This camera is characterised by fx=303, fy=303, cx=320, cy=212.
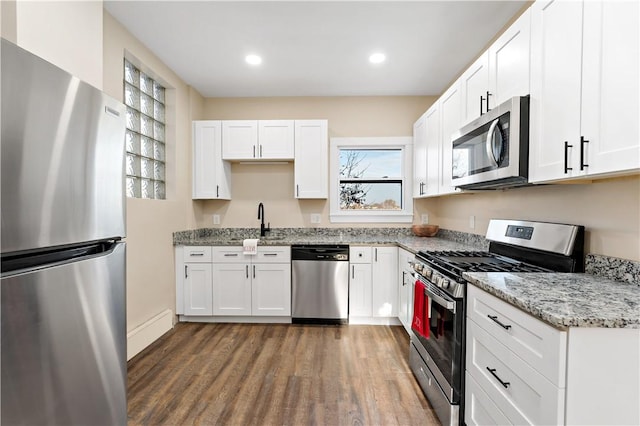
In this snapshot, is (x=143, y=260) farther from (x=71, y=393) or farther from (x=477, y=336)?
(x=477, y=336)

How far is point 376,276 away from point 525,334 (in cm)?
215

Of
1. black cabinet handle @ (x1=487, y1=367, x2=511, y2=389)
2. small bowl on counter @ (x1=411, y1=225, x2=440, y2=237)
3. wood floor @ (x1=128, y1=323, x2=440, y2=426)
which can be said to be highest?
small bowl on counter @ (x1=411, y1=225, x2=440, y2=237)

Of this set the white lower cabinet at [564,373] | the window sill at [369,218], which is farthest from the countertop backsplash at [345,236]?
the white lower cabinet at [564,373]

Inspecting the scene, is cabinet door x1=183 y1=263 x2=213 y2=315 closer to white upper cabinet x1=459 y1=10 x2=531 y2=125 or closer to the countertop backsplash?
the countertop backsplash

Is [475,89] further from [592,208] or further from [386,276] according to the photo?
[386,276]

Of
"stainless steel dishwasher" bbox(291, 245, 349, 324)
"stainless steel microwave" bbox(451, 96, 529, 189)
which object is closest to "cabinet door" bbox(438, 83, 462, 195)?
"stainless steel microwave" bbox(451, 96, 529, 189)

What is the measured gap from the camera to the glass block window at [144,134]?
2.79m

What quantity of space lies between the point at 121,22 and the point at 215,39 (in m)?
0.71

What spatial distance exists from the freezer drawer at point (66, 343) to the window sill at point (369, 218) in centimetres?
293

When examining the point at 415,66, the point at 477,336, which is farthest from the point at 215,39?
the point at 477,336

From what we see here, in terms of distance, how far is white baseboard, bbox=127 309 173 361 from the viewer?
2562 mm

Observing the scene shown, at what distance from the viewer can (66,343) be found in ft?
2.90

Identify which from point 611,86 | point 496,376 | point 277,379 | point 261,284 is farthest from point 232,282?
point 611,86

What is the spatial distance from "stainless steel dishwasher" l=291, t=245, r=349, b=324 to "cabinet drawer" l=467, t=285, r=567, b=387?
1847 millimetres
